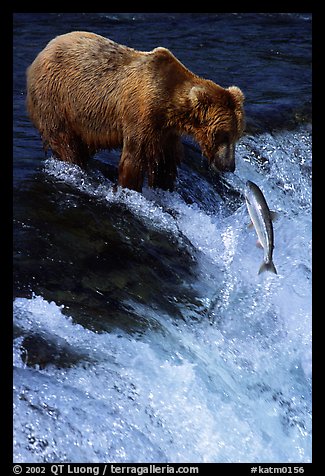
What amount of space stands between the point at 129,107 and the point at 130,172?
56 centimetres

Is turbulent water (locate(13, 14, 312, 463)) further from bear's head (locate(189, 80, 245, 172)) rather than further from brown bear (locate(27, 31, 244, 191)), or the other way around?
bear's head (locate(189, 80, 245, 172))

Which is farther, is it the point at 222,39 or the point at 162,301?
the point at 222,39

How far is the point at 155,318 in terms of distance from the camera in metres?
5.77

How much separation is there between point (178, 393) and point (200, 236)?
224 centimetres

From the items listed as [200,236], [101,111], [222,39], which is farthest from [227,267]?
[222,39]

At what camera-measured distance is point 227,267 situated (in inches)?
273

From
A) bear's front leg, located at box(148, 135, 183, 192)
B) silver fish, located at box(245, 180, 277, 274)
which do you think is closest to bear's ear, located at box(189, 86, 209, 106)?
bear's front leg, located at box(148, 135, 183, 192)

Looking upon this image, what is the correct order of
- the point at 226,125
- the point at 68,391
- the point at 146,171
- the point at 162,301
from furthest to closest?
the point at 146,171, the point at 226,125, the point at 162,301, the point at 68,391

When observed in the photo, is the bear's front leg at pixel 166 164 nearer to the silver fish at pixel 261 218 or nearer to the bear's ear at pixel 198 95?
the bear's ear at pixel 198 95

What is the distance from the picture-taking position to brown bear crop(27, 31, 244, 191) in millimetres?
6848

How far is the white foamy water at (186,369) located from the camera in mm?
4832

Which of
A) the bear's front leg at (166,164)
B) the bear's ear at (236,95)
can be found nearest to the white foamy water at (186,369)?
the bear's front leg at (166,164)

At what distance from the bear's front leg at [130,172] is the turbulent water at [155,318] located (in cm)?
10
